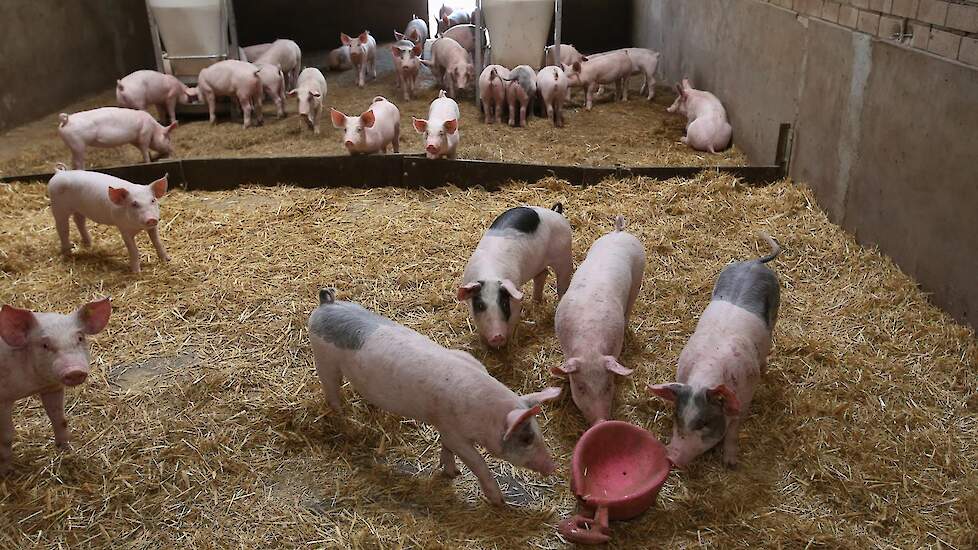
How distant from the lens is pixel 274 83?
360 inches

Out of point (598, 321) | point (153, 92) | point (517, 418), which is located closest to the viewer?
point (517, 418)

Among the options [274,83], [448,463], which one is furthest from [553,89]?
[448,463]

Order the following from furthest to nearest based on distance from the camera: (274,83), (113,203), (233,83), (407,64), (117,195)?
(407,64)
(274,83)
(233,83)
(113,203)
(117,195)

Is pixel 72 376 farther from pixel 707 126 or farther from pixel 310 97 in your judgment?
pixel 707 126

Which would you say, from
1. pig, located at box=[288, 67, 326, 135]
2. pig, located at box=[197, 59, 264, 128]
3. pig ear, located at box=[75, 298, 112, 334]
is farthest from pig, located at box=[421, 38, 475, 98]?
pig ear, located at box=[75, 298, 112, 334]

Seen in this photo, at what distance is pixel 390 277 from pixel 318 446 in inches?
69.0

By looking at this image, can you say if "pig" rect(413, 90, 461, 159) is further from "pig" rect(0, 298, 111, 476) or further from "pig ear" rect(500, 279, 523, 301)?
"pig" rect(0, 298, 111, 476)

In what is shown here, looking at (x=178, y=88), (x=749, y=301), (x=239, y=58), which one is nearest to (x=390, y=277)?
(x=749, y=301)

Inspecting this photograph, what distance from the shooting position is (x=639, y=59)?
10039 millimetres

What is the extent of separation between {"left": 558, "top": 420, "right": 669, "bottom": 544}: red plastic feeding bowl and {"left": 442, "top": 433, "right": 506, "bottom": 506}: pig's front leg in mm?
309

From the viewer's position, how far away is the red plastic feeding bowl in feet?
9.39

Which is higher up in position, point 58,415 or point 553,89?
point 553,89

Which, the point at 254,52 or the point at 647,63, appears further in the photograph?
the point at 254,52

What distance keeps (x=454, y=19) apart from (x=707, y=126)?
24.9 feet
